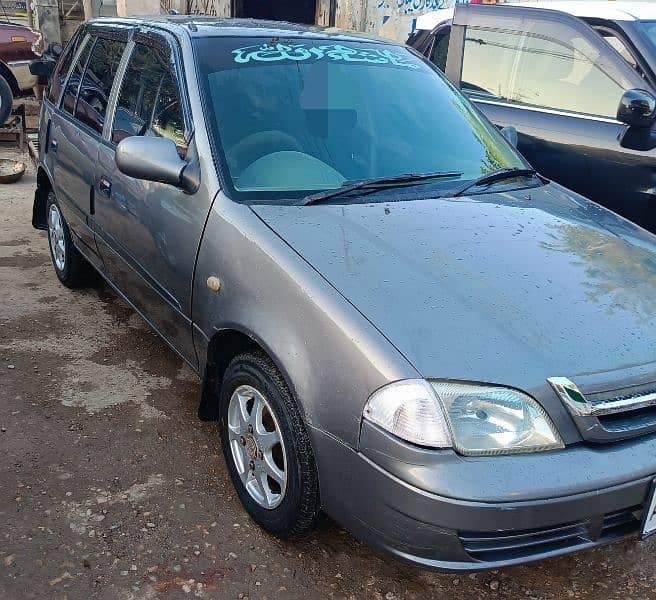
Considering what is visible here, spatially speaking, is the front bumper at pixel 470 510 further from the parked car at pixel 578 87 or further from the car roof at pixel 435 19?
the car roof at pixel 435 19

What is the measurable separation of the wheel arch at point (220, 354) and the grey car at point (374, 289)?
0.03ft

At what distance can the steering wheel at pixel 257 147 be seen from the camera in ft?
8.81

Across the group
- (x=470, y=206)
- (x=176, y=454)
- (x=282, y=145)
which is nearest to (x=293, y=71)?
(x=282, y=145)

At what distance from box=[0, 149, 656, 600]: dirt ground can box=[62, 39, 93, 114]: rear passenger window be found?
1.52 meters

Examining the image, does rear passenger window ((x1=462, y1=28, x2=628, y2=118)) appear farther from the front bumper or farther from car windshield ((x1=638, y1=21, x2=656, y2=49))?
the front bumper

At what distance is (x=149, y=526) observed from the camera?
2.54 m

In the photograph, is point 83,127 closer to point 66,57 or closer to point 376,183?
point 66,57

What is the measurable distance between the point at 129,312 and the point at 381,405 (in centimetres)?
291

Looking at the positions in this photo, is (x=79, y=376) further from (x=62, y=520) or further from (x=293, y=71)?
(x=293, y=71)

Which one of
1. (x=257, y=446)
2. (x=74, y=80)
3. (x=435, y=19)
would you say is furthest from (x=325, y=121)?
(x=435, y=19)

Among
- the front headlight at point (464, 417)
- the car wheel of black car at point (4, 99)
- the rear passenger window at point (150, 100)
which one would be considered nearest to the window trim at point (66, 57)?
the rear passenger window at point (150, 100)

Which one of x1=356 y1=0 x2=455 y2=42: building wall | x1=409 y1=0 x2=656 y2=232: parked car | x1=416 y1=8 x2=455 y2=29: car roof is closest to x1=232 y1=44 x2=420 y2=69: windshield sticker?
x1=409 y1=0 x2=656 y2=232: parked car

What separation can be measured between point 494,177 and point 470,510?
1667 mm

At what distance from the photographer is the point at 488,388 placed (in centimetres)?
187
